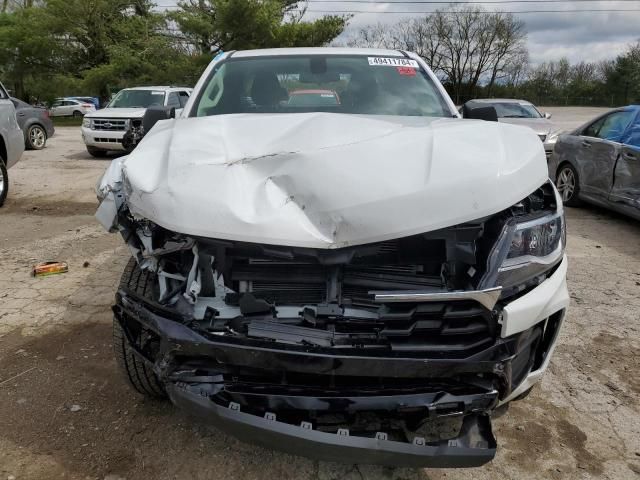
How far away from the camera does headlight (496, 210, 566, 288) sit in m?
2.00

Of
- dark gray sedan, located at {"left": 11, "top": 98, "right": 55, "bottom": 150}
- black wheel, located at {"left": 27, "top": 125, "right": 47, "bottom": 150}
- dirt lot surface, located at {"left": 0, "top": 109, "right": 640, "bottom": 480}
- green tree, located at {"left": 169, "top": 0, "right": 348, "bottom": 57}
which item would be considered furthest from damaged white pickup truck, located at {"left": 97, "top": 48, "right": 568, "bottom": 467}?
green tree, located at {"left": 169, "top": 0, "right": 348, "bottom": 57}

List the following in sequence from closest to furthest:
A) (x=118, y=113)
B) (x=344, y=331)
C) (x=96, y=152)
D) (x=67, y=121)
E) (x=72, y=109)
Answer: (x=344, y=331) < (x=118, y=113) < (x=96, y=152) < (x=67, y=121) < (x=72, y=109)

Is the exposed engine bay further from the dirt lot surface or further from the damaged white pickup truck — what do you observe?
the dirt lot surface

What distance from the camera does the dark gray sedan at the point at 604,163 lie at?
19.9ft

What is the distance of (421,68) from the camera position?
3982 mm

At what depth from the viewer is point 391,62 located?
3.95m

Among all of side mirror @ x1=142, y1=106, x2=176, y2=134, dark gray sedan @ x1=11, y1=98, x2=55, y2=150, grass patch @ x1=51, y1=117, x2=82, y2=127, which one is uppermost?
side mirror @ x1=142, y1=106, x2=176, y2=134

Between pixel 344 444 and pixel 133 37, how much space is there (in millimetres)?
33002

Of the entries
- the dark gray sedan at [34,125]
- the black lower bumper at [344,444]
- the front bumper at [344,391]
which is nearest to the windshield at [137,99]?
the dark gray sedan at [34,125]

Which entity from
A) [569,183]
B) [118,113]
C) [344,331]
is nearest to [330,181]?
[344,331]

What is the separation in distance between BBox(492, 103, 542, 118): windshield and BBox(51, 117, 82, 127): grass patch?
22965mm

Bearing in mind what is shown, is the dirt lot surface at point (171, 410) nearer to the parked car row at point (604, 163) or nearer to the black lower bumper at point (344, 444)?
the black lower bumper at point (344, 444)

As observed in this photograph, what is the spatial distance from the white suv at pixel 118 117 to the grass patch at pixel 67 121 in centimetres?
1668

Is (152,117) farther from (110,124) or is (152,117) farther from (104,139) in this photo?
(104,139)
